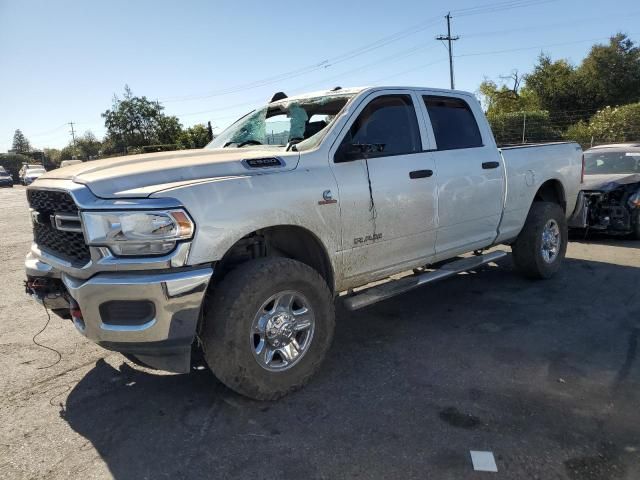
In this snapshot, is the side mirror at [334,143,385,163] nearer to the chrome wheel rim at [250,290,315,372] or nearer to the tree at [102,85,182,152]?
the chrome wheel rim at [250,290,315,372]

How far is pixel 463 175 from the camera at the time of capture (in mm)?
4828

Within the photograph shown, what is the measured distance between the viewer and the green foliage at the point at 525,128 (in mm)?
26188

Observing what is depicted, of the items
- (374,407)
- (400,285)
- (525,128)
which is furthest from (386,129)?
(525,128)

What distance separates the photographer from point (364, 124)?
4.20 m

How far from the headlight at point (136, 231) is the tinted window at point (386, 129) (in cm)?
151

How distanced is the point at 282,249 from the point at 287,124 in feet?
4.14

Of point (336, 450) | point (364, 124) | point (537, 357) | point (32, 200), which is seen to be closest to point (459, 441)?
point (336, 450)

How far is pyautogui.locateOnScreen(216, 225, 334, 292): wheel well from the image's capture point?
3.55m

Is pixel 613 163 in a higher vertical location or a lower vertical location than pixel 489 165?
lower

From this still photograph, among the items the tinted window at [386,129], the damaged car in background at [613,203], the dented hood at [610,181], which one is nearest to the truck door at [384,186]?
the tinted window at [386,129]

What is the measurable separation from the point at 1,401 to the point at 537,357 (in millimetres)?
3926

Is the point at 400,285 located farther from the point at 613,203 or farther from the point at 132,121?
the point at 132,121

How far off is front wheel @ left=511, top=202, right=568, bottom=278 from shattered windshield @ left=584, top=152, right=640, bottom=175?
353 cm

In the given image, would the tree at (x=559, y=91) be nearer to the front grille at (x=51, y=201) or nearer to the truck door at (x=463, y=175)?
the truck door at (x=463, y=175)
